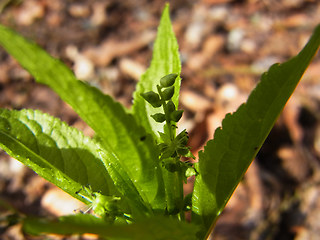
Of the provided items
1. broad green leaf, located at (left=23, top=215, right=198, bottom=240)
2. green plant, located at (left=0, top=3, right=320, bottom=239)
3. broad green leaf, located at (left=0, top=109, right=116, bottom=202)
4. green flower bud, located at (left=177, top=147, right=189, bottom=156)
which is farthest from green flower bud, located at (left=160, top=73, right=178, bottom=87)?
broad green leaf, located at (left=23, top=215, right=198, bottom=240)

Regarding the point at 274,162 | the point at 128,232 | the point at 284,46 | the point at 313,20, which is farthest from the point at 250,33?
the point at 128,232

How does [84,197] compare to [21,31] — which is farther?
[21,31]

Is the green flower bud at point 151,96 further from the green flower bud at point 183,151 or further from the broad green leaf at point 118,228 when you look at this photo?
the broad green leaf at point 118,228

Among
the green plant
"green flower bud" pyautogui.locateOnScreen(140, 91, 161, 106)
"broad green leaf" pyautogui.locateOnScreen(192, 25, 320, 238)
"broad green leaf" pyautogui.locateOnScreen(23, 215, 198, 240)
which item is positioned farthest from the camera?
"green flower bud" pyautogui.locateOnScreen(140, 91, 161, 106)

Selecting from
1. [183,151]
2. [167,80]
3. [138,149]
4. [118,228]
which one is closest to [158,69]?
[167,80]

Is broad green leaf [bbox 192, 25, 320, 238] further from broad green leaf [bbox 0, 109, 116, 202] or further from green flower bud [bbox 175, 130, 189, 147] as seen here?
broad green leaf [bbox 0, 109, 116, 202]

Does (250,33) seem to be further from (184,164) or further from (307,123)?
(184,164)
